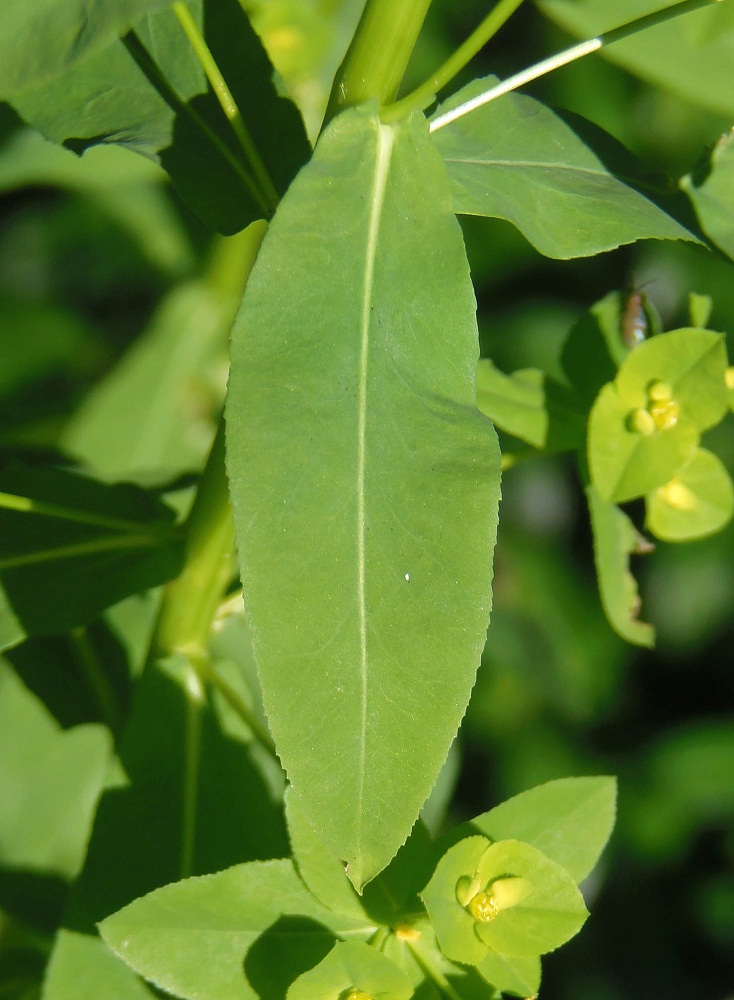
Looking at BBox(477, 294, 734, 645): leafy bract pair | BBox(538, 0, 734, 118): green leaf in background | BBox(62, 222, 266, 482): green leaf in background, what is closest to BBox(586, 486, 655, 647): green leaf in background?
BBox(477, 294, 734, 645): leafy bract pair

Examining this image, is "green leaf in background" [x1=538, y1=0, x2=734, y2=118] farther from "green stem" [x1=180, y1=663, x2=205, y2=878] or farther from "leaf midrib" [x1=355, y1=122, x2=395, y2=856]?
"green stem" [x1=180, y1=663, x2=205, y2=878]

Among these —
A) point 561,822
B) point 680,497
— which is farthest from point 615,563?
point 561,822

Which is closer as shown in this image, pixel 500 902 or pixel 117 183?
pixel 500 902

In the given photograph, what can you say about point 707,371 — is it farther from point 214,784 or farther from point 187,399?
point 187,399

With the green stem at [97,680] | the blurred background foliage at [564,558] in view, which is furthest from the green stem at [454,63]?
the blurred background foliage at [564,558]

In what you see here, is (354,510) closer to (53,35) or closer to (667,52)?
(53,35)

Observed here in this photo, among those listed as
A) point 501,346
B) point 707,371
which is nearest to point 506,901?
point 707,371

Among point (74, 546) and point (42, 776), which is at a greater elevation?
point (74, 546)
